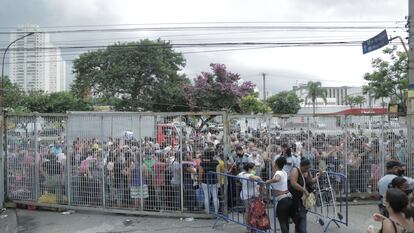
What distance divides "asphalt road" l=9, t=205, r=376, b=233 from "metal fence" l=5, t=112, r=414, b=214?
1.08 ft

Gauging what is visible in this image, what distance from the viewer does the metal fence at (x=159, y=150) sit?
9312 mm

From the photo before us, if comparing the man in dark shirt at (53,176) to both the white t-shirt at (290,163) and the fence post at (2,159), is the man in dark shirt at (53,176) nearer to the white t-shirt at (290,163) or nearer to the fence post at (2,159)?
the fence post at (2,159)

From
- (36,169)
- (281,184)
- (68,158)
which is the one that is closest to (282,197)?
(281,184)

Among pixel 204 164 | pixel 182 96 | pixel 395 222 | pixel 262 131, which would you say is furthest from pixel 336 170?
pixel 182 96

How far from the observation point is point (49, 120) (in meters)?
10.0

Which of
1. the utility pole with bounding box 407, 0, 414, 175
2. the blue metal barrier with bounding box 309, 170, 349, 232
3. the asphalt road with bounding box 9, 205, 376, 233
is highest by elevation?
the utility pole with bounding box 407, 0, 414, 175

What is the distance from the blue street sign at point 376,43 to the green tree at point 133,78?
3278 centimetres

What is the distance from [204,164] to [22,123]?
15.3 ft

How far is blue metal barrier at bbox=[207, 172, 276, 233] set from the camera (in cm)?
750

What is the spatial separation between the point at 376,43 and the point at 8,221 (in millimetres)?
11277

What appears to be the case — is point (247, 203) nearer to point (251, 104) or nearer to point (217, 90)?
point (217, 90)

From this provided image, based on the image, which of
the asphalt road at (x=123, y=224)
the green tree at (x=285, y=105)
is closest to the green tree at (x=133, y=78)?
the green tree at (x=285, y=105)

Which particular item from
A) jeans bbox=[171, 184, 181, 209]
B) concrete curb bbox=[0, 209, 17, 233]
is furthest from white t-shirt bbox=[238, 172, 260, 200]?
concrete curb bbox=[0, 209, 17, 233]

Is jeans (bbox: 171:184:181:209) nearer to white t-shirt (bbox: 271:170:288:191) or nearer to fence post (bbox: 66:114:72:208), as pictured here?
fence post (bbox: 66:114:72:208)
